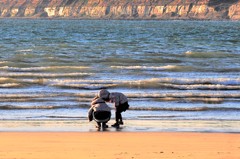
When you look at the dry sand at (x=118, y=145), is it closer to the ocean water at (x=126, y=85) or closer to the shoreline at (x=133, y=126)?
the shoreline at (x=133, y=126)

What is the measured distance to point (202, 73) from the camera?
28.4m

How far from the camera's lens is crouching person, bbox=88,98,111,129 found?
1479 centimetres

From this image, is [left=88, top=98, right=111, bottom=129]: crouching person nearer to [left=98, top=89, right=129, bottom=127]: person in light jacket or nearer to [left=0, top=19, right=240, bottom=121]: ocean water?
[left=98, top=89, right=129, bottom=127]: person in light jacket

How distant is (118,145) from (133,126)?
2.79 m

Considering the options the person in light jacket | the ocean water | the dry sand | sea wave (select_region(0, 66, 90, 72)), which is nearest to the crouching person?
the person in light jacket

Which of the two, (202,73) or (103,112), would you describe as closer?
(103,112)

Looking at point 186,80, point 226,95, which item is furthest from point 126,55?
point 226,95

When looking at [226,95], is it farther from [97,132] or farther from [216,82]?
[97,132]

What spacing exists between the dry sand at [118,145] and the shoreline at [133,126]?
63cm

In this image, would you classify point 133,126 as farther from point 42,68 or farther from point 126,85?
point 42,68

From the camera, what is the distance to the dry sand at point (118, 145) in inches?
443

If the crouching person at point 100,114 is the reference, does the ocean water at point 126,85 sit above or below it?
below

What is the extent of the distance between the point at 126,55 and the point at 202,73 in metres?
11.8

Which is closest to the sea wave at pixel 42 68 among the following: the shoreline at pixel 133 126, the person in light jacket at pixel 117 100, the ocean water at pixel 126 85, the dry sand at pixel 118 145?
the ocean water at pixel 126 85
